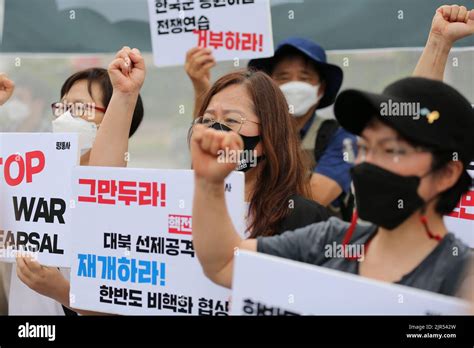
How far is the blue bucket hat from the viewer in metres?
4.43

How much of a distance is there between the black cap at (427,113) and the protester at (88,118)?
133 cm

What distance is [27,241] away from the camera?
128 inches

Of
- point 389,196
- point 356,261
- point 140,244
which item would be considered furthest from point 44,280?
point 389,196

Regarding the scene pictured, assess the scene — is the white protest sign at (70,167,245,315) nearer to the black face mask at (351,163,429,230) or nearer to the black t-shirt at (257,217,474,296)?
the black t-shirt at (257,217,474,296)

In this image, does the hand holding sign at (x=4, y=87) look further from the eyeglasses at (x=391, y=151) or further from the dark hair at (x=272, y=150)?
the eyeglasses at (x=391, y=151)

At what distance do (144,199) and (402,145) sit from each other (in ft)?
3.63

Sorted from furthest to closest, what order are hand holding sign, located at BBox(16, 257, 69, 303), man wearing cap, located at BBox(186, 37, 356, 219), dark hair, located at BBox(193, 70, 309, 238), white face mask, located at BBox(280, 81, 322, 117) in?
white face mask, located at BBox(280, 81, 322, 117) < man wearing cap, located at BBox(186, 37, 356, 219) < hand holding sign, located at BBox(16, 257, 69, 303) < dark hair, located at BBox(193, 70, 309, 238)

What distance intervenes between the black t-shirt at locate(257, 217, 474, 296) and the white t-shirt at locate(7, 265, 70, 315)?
1.30 m

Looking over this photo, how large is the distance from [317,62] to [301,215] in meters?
1.79

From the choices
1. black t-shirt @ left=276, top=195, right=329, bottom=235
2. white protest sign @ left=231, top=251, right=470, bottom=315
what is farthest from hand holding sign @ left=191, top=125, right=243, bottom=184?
black t-shirt @ left=276, top=195, right=329, bottom=235

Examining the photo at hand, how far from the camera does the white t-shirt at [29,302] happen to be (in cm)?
332

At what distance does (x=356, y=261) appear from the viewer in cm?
228
